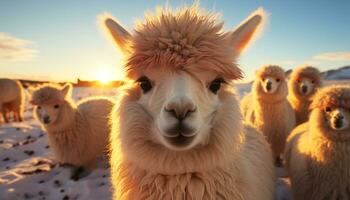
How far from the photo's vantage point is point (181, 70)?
208 centimetres

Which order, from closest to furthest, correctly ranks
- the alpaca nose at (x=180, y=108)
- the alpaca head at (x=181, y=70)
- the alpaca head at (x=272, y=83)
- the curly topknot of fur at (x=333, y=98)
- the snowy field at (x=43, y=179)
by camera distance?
the alpaca nose at (x=180, y=108), the alpaca head at (x=181, y=70), the curly topknot of fur at (x=333, y=98), the snowy field at (x=43, y=179), the alpaca head at (x=272, y=83)

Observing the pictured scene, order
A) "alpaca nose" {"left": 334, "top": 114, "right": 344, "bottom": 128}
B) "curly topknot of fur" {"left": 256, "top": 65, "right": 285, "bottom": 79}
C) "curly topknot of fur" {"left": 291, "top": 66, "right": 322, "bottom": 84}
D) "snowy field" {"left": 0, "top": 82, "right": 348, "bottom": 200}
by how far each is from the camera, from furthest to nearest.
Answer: "curly topknot of fur" {"left": 291, "top": 66, "right": 322, "bottom": 84}
"curly topknot of fur" {"left": 256, "top": 65, "right": 285, "bottom": 79}
"snowy field" {"left": 0, "top": 82, "right": 348, "bottom": 200}
"alpaca nose" {"left": 334, "top": 114, "right": 344, "bottom": 128}

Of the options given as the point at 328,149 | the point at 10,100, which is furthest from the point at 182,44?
the point at 10,100

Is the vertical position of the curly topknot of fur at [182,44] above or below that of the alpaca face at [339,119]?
above

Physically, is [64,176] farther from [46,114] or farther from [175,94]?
[175,94]

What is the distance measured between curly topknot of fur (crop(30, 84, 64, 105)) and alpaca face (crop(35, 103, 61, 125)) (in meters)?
0.10

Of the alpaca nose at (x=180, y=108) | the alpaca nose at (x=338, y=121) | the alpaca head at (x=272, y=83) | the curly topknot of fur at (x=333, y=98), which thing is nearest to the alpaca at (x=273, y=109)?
the alpaca head at (x=272, y=83)

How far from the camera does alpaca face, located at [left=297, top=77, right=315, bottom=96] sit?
23.1 feet

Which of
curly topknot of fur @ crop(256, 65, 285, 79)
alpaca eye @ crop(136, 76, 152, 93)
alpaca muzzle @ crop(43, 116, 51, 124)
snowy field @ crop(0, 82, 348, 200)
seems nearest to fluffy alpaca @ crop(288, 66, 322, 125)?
curly topknot of fur @ crop(256, 65, 285, 79)

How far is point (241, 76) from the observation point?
229 cm

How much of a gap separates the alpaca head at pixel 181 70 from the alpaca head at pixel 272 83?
161 inches

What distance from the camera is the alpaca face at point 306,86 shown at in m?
7.04

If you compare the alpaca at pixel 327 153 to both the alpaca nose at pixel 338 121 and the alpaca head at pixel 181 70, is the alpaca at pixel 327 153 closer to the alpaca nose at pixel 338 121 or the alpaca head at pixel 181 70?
the alpaca nose at pixel 338 121

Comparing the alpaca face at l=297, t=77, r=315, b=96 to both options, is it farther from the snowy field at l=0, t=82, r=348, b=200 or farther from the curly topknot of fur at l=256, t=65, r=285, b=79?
the snowy field at l=0, t=82, r=348, b=200
